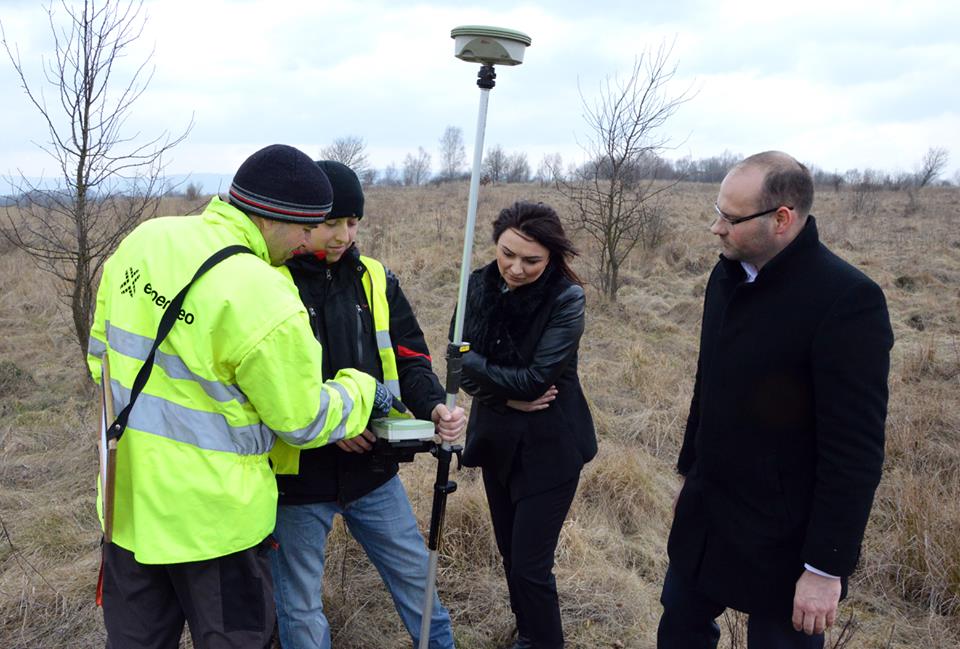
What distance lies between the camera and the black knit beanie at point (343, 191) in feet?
7.38

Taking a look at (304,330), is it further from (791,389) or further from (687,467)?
(687,467)

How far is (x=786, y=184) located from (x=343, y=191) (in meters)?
1.37

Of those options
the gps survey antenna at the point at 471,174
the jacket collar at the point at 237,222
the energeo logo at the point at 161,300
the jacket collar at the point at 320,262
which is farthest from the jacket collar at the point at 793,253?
Result: the energeo logo at the point at 161,300

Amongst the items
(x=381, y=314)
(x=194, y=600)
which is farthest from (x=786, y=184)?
(x=194, y=600)

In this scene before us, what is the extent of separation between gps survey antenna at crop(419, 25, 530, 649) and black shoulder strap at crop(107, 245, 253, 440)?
75cm

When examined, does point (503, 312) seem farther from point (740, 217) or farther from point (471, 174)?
point (740, 217)

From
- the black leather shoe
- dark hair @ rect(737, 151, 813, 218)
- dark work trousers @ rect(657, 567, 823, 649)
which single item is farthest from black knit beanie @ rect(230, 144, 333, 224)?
the black leather shoe

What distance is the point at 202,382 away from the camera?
1.69m

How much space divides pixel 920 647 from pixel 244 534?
3.11 metres

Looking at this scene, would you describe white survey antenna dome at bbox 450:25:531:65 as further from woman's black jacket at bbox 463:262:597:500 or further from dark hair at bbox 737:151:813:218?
woman's black jacket at bbox 463:262:597:500

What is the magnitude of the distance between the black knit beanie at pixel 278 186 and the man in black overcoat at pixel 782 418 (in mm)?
1182

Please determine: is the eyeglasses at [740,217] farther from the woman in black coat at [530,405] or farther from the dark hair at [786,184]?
the woman in black coat at [530,405]

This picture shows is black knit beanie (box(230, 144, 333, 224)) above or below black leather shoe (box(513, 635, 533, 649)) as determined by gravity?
above

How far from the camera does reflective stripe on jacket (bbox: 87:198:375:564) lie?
5.45 feet
